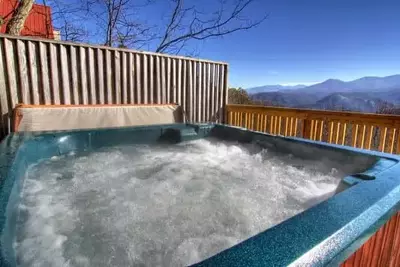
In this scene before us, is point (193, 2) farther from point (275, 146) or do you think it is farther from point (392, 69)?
point (392, 69)

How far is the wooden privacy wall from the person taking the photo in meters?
3.17

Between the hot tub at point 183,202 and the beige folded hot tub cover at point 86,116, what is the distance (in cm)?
84

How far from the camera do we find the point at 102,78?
3.85m

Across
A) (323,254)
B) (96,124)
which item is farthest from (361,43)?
(323,254)

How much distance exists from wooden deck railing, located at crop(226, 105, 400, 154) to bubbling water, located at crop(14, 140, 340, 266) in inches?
50.8

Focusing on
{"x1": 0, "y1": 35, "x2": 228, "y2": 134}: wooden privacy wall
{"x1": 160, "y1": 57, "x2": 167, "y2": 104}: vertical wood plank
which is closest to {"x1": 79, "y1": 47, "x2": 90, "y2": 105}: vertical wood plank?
{"x1": 0, "y1": 35, "x2": 228, "y2": 134}: wooden privacy wall

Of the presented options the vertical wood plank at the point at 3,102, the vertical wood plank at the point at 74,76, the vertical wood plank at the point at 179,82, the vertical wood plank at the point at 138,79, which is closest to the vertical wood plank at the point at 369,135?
the vertical wood plank at the point at 179,82

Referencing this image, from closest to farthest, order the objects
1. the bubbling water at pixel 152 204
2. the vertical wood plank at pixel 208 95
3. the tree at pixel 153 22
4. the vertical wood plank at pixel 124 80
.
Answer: the bubbling water at pixel 152 204, the vertical wood plank at pixel 124 80, the vertical wood plank at pixel 208 95, the tree at pixel 153 22

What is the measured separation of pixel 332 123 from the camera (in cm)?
329

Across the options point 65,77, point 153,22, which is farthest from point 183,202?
point 153,22

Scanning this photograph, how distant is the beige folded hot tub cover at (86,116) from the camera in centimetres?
304

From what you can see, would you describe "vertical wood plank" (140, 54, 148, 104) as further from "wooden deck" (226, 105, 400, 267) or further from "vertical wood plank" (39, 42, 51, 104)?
"wooden deck" (226, 105, 400, 267)

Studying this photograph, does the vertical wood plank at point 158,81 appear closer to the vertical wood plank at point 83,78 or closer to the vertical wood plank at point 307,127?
the vertical wood plank at point 83,78

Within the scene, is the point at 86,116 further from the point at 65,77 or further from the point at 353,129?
the point at 353,129
